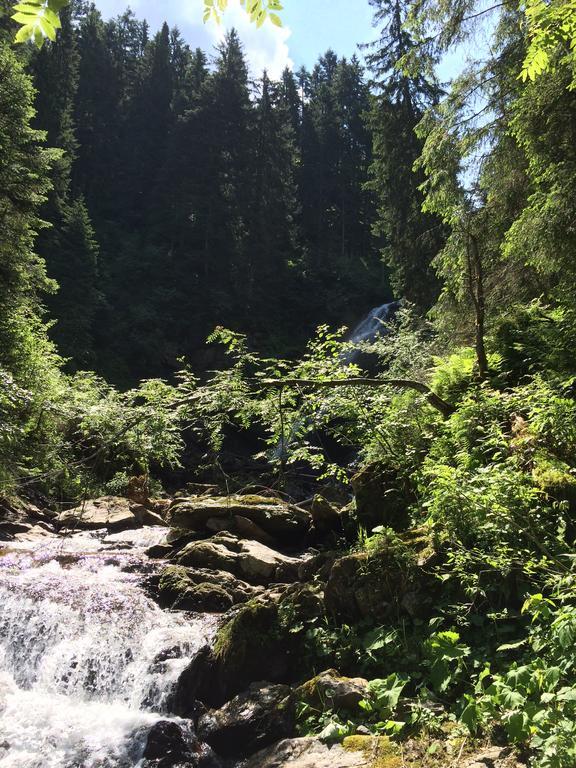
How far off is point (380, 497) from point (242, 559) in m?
2.37

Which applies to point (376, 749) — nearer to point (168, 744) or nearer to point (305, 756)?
point (305, 756)

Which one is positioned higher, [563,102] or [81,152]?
[81,152]

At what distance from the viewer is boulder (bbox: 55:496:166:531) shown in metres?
12.6

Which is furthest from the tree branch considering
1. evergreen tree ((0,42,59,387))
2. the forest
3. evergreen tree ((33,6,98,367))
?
evergreen tree ((33,6,98,367))

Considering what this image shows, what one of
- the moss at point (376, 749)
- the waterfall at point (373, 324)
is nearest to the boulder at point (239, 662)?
the moss at point (376, 749)

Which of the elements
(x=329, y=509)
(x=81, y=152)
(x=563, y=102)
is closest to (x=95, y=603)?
(x=329, y=509)

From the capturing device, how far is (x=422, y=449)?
23.9 ft

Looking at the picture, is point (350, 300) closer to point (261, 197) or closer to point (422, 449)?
point (261, 197)

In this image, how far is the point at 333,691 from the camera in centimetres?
477

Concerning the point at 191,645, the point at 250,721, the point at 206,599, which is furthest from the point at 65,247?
the point at 250,721

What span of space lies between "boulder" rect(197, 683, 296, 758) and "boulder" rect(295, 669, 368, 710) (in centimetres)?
20

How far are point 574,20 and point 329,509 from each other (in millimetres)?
6876

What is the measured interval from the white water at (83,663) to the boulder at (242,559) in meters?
0.96

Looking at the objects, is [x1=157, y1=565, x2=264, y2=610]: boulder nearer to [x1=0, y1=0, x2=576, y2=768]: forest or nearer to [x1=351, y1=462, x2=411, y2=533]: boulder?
[x1=0, y1=0, x2=576, y2=768]: forest
